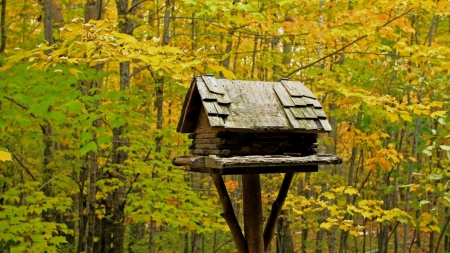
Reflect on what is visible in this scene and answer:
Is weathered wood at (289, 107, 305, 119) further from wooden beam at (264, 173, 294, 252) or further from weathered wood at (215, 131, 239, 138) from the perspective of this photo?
wooden beam at (264, 173, 294, 252)

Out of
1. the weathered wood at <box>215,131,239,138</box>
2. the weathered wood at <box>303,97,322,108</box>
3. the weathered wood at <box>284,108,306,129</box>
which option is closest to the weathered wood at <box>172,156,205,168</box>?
the weathered wood at <box>215,131,239,138</box>

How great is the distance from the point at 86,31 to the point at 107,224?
4.10 metres

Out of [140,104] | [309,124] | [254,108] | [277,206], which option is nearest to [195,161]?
[254,108]

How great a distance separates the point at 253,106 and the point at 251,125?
0.71ft

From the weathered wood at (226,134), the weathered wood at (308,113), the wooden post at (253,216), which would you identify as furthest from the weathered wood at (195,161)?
the weathered wood at (308,113)

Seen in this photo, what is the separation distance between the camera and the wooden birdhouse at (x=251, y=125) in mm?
2965

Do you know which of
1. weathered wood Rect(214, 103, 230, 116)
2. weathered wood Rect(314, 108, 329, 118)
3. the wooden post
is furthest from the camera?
the wooden post

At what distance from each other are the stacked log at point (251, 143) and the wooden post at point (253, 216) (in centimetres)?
43

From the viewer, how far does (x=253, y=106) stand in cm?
313

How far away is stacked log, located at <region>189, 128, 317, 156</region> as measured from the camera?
9.93 feet

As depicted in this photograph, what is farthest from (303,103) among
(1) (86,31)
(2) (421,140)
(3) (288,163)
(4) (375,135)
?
(2) (421,140)

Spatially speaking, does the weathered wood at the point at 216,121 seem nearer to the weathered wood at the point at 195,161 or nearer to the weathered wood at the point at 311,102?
the weathered wood at the point at 195,161

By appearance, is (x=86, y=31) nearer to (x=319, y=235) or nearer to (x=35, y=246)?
(x=35, y=246)

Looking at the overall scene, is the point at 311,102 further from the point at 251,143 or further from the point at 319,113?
the point at 251,143
